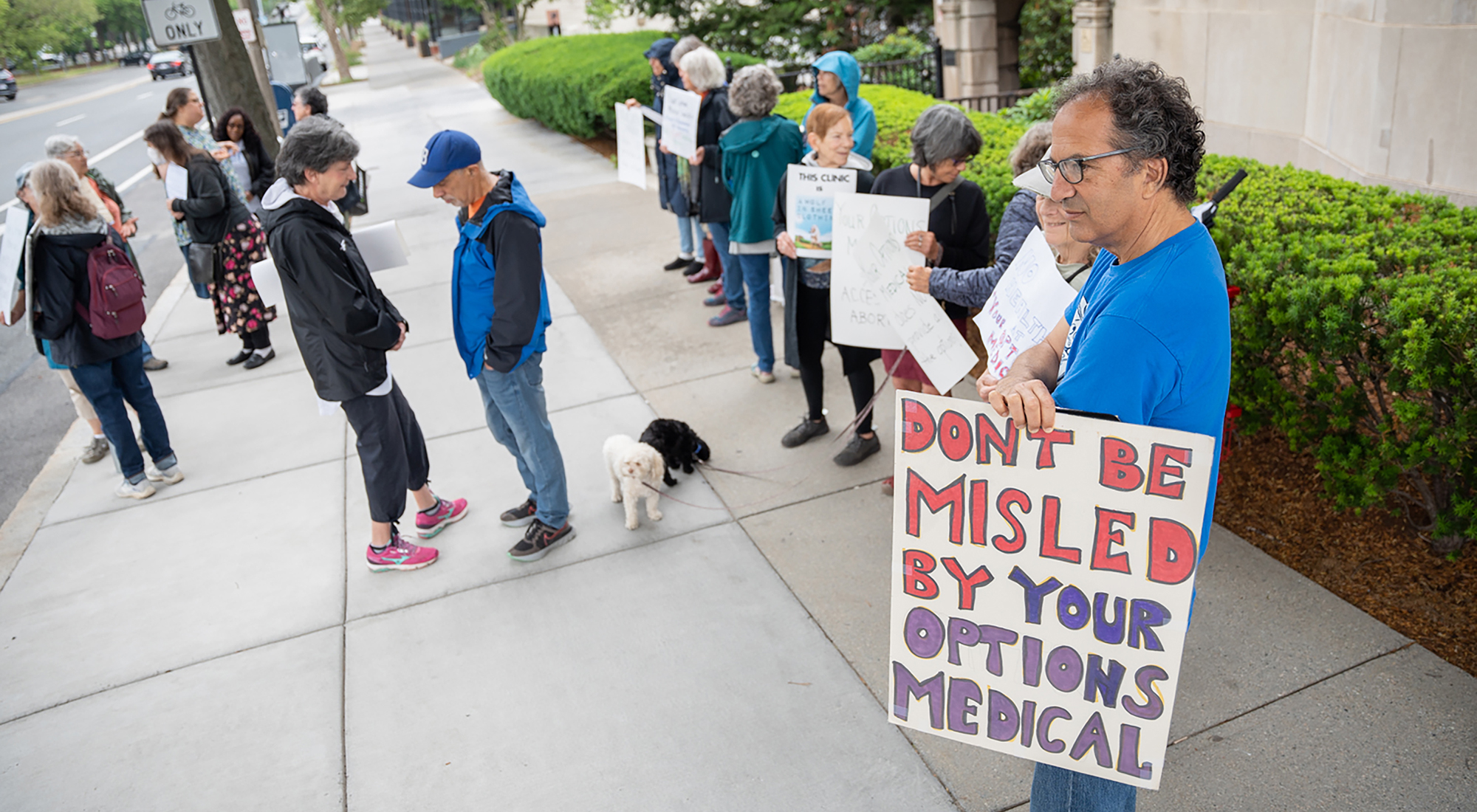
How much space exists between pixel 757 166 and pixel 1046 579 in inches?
168

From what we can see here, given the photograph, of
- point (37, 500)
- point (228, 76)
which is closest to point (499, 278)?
point (37, 500)

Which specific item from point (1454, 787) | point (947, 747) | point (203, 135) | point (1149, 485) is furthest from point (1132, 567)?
point (203, 135)

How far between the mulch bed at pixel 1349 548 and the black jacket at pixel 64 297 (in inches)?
232

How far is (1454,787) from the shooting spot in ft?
9.02

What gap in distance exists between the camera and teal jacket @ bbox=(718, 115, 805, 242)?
5.84 meters

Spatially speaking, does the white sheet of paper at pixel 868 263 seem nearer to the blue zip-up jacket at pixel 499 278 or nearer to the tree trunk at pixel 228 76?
the blue zip-up jacket at pixel 499 278

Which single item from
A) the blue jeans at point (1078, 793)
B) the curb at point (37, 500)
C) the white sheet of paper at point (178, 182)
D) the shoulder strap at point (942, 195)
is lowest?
the curb at point (37, 500)

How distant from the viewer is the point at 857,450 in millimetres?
5105

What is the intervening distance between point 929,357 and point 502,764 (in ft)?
7.51

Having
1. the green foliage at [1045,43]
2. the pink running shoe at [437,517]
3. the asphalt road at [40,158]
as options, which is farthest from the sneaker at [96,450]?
the green foliage at [1045,43]

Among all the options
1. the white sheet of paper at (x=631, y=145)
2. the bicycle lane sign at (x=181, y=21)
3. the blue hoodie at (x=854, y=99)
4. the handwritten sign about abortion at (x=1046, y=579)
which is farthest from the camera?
the bicycle lane sign at (x=181, y=21)

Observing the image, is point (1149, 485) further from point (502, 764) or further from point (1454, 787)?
point (502, 764)

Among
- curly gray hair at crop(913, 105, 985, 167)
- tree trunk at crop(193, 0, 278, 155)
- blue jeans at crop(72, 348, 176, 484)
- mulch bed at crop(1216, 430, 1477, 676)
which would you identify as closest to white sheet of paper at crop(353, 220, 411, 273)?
blue jeans at crop(72, 348, 176, 484)

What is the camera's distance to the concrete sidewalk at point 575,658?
307cm
